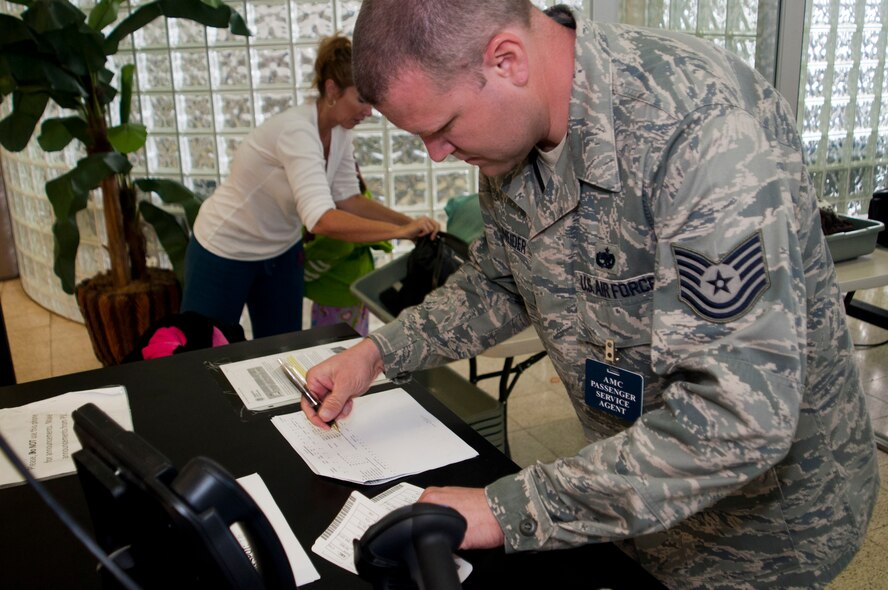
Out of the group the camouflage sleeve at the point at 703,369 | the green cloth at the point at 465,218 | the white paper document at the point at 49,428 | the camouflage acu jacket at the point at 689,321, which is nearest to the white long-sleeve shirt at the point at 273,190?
the green cloth at the point at 465,218

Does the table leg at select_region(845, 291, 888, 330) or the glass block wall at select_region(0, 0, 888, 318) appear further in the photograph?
the glass block wall at select_region(0, 0, 888, 318)

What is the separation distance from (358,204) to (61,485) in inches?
70.2

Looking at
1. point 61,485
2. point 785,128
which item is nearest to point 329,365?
point 61,485

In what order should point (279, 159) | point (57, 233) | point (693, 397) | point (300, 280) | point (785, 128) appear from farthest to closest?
point (57, 233)
point (300, 280)
point (279, 159)
point (785, 128)
point (693, 397)

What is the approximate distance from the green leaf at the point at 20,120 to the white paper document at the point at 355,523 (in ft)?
8.03

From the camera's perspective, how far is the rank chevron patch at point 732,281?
71cm

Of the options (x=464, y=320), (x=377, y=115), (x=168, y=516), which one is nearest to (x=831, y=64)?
(x=377, y=115)

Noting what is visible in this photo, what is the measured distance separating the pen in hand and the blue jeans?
3.58 ft

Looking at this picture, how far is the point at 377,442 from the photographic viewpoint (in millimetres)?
1097

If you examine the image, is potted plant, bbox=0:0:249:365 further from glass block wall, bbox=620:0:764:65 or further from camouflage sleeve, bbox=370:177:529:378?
camouflage sleeve, bbox=370:177:529:378

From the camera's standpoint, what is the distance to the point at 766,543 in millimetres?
985

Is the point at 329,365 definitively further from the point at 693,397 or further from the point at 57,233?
the point at 57,233

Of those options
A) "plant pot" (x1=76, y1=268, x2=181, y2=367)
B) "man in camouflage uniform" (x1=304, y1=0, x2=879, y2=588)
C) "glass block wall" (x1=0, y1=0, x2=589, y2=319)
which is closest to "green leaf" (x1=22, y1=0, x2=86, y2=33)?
"glass block wall" (x1=0, y1=0, x2=589, y2=319)

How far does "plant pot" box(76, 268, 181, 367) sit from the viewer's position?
3057 mm
